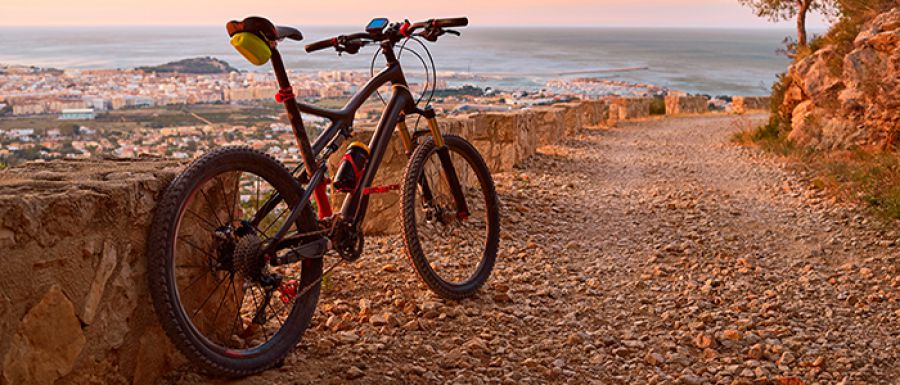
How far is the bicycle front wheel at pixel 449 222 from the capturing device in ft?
12.5

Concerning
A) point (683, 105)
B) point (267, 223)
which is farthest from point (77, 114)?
point (683, 105)

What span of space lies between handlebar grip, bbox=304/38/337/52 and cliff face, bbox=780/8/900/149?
7114 millimetres

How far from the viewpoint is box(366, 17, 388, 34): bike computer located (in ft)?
11.9

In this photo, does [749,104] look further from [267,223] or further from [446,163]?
[267,223]

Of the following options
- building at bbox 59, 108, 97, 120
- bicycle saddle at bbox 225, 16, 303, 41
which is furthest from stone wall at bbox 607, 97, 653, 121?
bicycle saddle at bbox 225, 16, 303, 41

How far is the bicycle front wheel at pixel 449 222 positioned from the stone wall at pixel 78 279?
53.5 inches

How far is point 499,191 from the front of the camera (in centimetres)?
729

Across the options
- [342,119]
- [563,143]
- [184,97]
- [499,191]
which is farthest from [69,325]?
[563,143]

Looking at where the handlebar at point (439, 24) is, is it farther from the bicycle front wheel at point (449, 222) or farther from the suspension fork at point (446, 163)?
A: the bicycle front wheel at point (449, 222)

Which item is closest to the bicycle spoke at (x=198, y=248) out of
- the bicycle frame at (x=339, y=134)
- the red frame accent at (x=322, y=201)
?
the bicycle frame at (x=339, y=134)

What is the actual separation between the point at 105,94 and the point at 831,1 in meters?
14.7

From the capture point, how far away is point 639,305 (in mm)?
4289

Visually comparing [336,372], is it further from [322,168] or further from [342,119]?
[342,119]

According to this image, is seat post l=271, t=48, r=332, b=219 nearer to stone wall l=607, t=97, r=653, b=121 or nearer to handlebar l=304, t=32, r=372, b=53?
handlebar l=304, t=32, r=372, b=53
